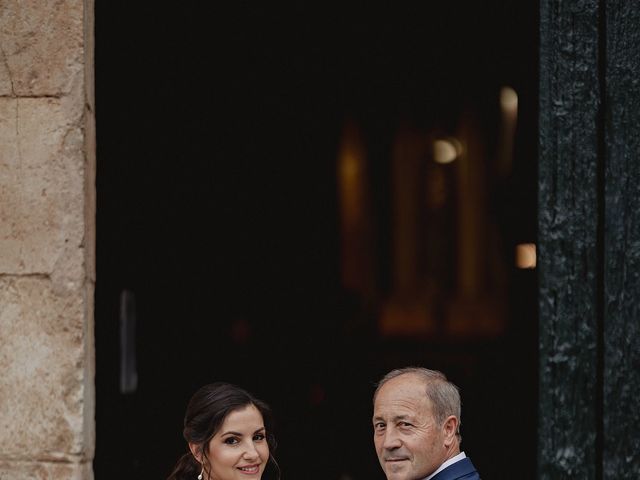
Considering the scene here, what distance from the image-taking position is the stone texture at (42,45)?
328cm

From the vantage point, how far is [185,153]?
679 cm

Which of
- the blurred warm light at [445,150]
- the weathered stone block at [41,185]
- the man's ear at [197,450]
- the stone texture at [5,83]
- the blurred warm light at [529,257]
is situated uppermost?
the blurred warm light at [445,150]

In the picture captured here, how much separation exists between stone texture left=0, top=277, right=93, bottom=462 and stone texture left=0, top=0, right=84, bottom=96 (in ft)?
1.81

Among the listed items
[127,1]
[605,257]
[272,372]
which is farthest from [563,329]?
[272,372]

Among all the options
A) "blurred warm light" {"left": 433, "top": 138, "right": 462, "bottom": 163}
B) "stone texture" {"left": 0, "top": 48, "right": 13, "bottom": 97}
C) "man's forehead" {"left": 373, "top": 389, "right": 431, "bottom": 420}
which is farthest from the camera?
"blurred warm light" {"left": 433, "top": 138, "right": 462, "bottom": 163}

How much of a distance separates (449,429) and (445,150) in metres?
6.05

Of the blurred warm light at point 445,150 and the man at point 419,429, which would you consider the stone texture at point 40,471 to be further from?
the blurred warm light at point 445,150

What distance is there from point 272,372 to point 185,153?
1.63 meters

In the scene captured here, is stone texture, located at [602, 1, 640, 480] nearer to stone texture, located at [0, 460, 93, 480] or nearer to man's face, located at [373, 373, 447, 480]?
man's face, located at [373, 373, 447, 480]

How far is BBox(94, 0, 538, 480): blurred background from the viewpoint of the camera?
5164 millimetres

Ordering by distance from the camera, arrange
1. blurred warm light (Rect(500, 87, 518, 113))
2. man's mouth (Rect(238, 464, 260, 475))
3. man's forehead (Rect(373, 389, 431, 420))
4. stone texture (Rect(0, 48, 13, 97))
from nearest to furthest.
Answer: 1. man's forehead (Rect(373, 389, 431, 420))
2. stone texture (Rect(0, 48, 13, 97))
3. man's mouth (Rect(238, 464, 260, 475))
4. blurred warm light (Rect(500, 87, 518, 113))

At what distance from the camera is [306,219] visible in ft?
27.7

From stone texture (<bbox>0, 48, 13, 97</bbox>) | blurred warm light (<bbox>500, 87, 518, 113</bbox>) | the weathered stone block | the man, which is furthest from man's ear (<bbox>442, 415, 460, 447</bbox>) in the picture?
blurred warm light (<bbox>500, 87, 518, 113</bbox>)

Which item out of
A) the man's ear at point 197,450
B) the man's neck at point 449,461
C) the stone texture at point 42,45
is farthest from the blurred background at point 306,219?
the man's neck at point 449,461
